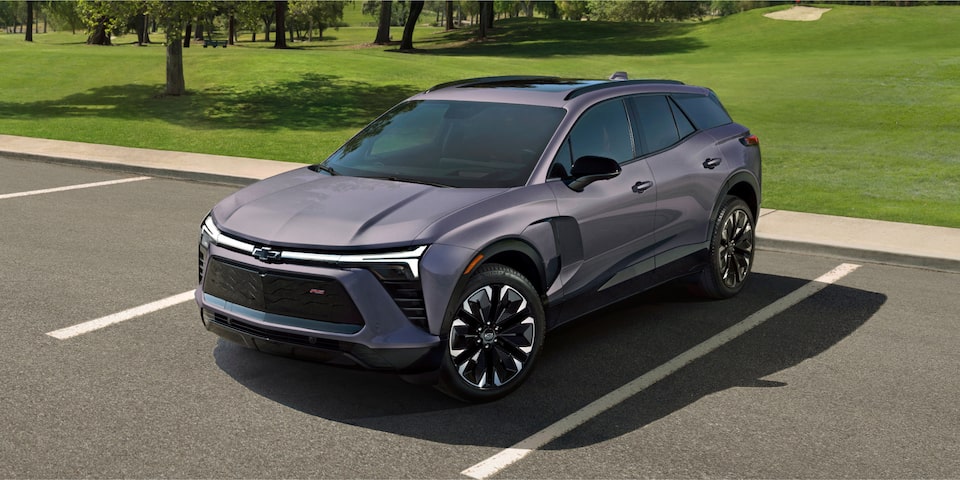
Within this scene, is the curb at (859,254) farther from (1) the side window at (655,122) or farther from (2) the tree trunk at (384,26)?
(2) the tree trunk at (384,26)

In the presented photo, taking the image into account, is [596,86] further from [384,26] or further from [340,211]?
[384,26]

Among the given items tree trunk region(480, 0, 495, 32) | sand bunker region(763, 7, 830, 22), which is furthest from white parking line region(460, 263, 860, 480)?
tree trunk region(480, 0, 495, 32)

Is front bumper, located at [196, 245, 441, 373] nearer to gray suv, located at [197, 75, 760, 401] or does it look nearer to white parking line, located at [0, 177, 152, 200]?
gray suv, located at [197, 75, 760, 401]

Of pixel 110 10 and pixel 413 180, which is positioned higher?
pixel 110 10

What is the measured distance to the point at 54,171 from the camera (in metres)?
15.1

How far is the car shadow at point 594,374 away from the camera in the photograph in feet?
18.5

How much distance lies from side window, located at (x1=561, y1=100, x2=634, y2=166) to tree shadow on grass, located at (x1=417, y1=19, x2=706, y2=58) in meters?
40.0

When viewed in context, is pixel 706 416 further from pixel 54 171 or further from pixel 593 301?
pixel 54 171

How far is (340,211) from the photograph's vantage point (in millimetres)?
5852

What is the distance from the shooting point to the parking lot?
510 cm

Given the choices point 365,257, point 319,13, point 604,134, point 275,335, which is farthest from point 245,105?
point 319,13

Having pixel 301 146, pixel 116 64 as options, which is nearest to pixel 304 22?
pixel 116 64

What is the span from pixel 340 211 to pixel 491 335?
114 centimetres

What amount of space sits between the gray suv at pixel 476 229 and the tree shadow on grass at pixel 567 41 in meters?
39.8
